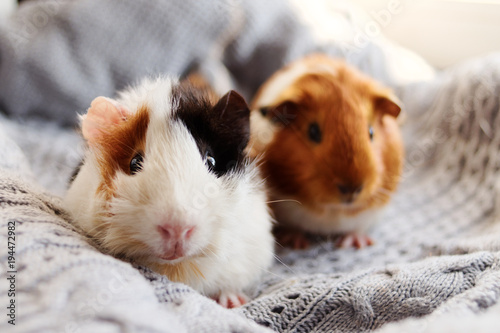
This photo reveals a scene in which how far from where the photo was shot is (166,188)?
66 cm

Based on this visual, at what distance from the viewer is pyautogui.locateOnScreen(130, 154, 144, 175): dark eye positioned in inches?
28.5

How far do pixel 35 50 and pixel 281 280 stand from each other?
1267 millimetres

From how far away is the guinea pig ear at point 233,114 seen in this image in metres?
0.81

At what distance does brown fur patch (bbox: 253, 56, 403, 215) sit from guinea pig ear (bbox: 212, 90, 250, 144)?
37 cm

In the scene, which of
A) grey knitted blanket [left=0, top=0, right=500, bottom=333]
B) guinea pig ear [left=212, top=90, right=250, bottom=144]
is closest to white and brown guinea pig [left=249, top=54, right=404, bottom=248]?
grey knitted blanket [left=0, top=0, right=500, bottom=333]

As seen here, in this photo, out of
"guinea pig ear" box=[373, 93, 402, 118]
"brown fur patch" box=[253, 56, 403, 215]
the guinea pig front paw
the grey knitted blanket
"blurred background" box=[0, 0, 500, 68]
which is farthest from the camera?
"blurred background" box=[0, 0, 500, 68]

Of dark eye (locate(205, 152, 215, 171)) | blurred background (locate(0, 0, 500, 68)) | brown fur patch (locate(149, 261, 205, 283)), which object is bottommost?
brown fur patch (locate(149, 261, 205, 283))

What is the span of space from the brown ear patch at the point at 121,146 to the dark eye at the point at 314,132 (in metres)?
0.57

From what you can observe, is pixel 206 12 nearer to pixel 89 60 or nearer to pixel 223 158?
pixel 89 60

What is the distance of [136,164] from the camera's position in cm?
73

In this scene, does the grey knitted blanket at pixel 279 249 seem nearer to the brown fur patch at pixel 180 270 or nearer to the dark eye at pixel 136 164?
the brown fur patch at pixel 180 270

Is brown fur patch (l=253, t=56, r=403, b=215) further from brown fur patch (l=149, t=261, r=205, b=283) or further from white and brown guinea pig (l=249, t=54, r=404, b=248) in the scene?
brown fur patch (l=149, t=261, r=205, b=283)

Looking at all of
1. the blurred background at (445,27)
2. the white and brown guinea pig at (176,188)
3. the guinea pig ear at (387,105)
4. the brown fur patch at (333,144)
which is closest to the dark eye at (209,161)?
the white and brown guinea pig at (176,188)

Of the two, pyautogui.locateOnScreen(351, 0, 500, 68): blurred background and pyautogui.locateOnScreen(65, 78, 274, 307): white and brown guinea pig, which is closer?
pyautogui.locateOnScreen(65, 78, 274, 307): white and brown guinea pig
